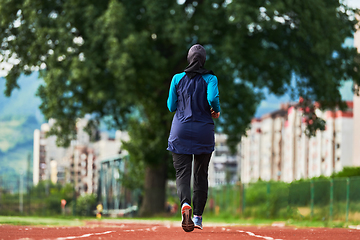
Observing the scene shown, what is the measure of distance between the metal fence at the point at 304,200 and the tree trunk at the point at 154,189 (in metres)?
3.42

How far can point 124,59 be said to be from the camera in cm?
1800

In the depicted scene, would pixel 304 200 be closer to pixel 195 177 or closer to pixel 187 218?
pixel 195 177

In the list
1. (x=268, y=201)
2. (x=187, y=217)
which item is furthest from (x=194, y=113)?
(x=268, y=201)

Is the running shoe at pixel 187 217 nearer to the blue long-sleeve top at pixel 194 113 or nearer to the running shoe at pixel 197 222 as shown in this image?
the running shoe at pixel 197 222

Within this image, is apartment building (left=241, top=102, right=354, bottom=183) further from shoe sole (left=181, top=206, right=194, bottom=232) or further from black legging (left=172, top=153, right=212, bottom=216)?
shoe sole (left=181, top=206, right=194, bottom=232)

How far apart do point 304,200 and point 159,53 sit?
6599mm

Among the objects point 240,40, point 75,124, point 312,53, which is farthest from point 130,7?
point 312,53

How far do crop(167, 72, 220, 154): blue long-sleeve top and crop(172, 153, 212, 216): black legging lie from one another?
93 mm

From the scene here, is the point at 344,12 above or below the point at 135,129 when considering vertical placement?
above

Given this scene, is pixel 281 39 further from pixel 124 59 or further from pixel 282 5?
pixel 124 59

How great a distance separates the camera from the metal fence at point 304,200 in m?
16.9

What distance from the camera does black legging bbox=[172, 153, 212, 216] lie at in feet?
22.0

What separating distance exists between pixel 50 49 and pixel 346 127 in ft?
274

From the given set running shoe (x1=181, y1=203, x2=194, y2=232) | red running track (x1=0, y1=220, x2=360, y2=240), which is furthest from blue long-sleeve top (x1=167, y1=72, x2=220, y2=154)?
red running track (x1=0, y1=220, x2=360, y2=240)
